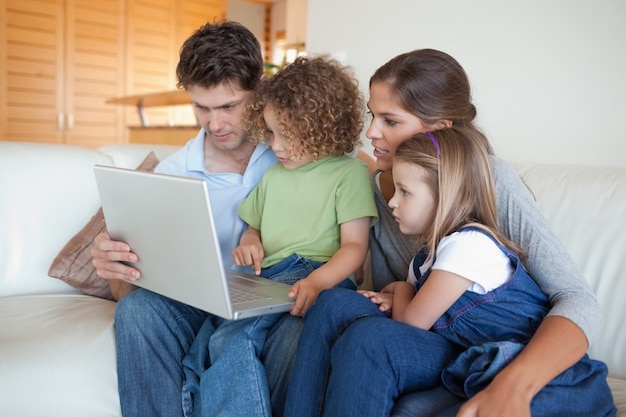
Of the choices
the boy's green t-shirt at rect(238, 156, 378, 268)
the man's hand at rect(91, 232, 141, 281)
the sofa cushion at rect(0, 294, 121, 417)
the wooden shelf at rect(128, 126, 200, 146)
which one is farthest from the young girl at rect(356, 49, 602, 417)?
the wooden shelf at rect(128, 126, 200, 146)

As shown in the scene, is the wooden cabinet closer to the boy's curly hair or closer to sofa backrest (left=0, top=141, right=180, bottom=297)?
sofa backrest (left=0, top=141, right=180, bottom=297)

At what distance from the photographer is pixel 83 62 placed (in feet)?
17.7

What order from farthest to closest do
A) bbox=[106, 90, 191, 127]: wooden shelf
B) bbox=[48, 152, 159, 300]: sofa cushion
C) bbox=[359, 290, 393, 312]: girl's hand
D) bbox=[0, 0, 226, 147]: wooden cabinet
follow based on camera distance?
1. bbox=[0, 0, 226, 147]: wooden cabinet
2. bbox=[106, 90, 191, 127]: wooden shelf
3. bbox=[48, 152, 159, 300]: sofa cushion
4. bbox=[359, 290, 393, 312]: girl's hand

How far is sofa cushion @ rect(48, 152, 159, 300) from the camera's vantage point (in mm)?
1709

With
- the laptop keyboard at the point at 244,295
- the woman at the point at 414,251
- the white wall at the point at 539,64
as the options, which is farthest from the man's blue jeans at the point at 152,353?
the white wall at the point at 539,64

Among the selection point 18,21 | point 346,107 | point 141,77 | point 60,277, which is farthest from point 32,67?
point 346,107

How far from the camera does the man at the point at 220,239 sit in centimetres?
127

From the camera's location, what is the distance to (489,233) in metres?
1.08

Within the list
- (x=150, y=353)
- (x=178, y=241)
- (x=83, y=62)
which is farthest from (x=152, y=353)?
(x=83, y=62)

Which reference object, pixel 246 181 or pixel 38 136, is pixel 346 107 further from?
pixel 38 136

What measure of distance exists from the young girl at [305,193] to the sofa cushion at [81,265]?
0.51 m

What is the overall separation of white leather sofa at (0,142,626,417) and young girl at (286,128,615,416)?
0.26 meters

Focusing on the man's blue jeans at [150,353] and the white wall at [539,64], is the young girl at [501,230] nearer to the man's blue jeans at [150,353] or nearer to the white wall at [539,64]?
the man's blue jeans at [150,353]

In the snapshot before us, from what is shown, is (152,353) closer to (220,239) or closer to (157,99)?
(220,239)
